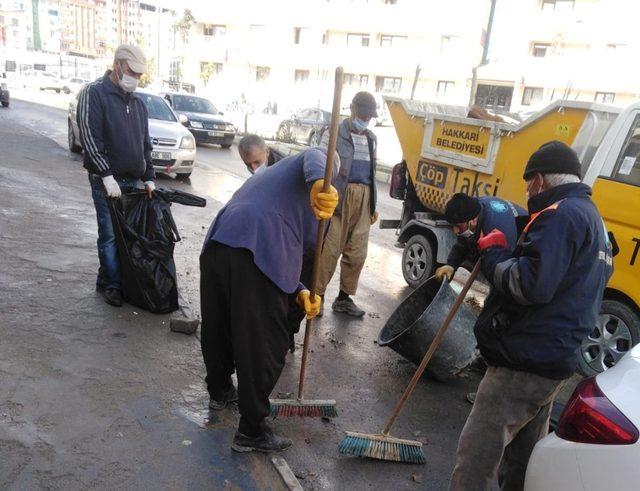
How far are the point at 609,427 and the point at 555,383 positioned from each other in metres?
0.51

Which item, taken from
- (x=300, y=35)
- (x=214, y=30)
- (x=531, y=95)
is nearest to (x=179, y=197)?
(x=531, y=95)

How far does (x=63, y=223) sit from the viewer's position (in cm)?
678

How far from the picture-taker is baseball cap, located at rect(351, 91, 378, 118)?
4.84 metres

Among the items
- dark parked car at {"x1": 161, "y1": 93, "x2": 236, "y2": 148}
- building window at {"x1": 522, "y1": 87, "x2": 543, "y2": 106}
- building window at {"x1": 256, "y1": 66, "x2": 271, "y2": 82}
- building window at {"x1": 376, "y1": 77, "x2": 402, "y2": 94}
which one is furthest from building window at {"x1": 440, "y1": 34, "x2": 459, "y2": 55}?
dark parked car at {"x1": 161, "y1": 93, "x2": 236, "y2": 148}

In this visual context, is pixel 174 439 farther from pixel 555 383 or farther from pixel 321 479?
pixel 555 383

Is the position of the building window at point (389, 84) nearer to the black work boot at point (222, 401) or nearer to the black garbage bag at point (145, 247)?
the black garbage bag at point (145, 247)

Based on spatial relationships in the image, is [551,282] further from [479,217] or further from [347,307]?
[347,307]

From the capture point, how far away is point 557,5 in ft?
117

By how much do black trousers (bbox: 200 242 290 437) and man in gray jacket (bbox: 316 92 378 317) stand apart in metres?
1.90

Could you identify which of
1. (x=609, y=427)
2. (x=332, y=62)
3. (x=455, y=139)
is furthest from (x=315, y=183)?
(x=332, y=62)

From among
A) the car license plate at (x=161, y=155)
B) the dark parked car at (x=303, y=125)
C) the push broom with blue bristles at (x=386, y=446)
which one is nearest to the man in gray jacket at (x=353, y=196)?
the push broom with blue bristles at (x=386, y=446)

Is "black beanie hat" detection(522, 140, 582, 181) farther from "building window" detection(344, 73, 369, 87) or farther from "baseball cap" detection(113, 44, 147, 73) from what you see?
"building window" detection(344, 73, 369, 87)

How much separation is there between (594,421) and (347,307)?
347cm

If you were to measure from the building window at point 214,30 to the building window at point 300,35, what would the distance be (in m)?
7.74
